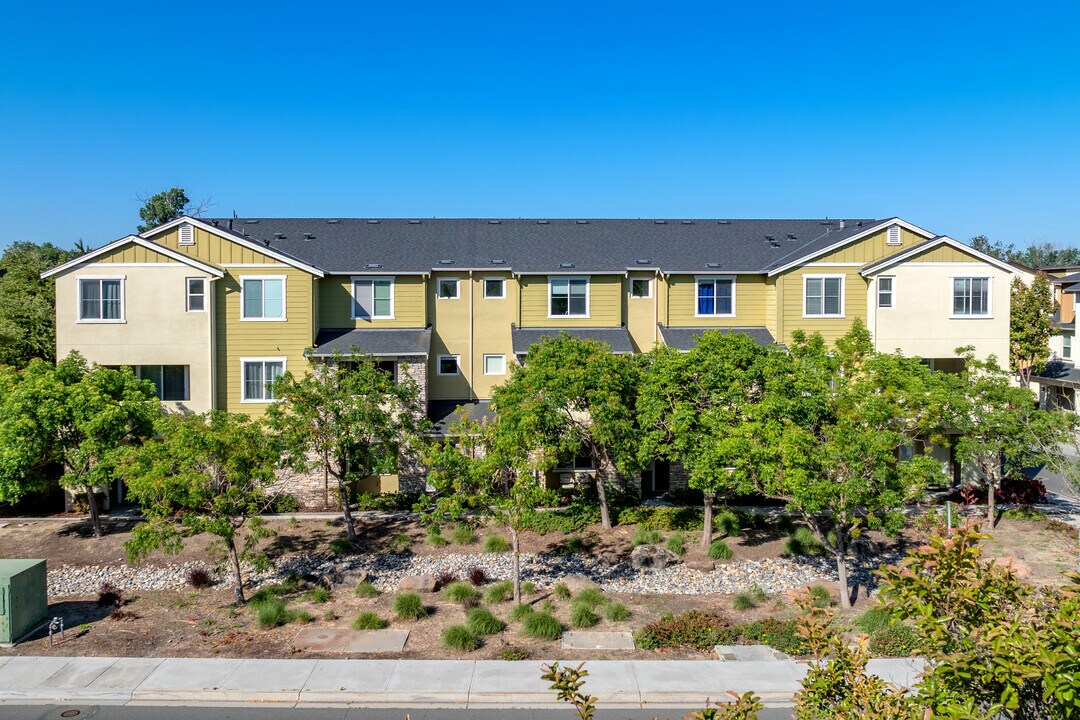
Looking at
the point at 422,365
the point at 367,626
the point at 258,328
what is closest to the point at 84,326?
the point at 258,328

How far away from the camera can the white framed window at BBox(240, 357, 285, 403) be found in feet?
95.7

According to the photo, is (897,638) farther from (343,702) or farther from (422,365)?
(422,365)

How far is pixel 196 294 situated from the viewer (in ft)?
94.0

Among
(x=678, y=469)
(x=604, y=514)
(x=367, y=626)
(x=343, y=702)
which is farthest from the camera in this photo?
(x=678, y=469)

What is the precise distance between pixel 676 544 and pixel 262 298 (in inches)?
712

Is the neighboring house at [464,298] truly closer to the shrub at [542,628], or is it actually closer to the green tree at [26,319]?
the green tree at [26,319]

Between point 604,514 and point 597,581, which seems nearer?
point 597,581

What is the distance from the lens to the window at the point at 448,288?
103 feet

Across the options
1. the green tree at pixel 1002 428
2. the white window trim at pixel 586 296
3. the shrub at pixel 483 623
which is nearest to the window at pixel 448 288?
the white window trim at pixel 586 296

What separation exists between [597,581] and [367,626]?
6796mm

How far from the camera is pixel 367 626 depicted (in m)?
18.1

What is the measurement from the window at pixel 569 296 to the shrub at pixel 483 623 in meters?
15.7

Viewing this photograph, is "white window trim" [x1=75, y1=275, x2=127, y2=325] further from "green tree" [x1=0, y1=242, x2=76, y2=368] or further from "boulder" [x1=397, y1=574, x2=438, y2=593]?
"boulder" [x1=397, y1=574, x2=438, y2=593]

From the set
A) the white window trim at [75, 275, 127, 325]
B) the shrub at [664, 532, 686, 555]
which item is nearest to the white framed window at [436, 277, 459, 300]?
the white window trim at [75, 275, 127, 325]
